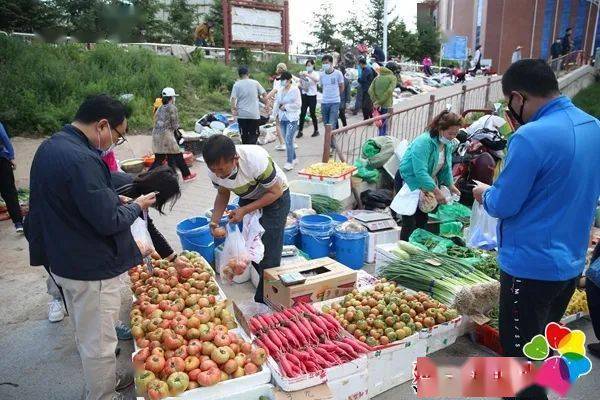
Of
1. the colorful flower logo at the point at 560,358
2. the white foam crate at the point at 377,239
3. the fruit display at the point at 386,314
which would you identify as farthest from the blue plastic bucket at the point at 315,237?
the colorful flower logo at the point at 560,358

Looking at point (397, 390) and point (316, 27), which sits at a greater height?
point (316, 27)

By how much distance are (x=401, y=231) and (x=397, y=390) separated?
8.20 feet

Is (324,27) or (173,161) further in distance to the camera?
(324,27)

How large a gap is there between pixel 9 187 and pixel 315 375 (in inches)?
202

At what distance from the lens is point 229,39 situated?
51.4 feet

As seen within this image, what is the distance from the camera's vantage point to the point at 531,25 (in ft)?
82.8

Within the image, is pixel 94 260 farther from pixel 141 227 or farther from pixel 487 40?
pixel 487 40

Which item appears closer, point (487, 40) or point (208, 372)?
point (208, 372)

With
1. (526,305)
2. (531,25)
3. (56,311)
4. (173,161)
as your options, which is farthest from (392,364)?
(531,25)

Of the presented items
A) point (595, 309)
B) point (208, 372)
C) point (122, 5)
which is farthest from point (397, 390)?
point (122, 5)

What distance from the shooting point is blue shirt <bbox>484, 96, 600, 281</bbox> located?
2287mm

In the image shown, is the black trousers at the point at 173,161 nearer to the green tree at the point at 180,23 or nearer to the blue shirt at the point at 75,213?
the blue shirt at the point at 75,213

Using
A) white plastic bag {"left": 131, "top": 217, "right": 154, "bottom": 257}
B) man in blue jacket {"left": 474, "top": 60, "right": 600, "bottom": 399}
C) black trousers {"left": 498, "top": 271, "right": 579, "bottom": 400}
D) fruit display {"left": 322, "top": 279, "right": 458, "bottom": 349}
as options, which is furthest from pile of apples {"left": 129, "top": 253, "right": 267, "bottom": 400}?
man in blue jacket {"left": 474, "top": 60, "right": 600, "bottom": 399}

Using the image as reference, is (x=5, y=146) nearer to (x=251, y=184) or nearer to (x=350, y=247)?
(x=251, y=184)
